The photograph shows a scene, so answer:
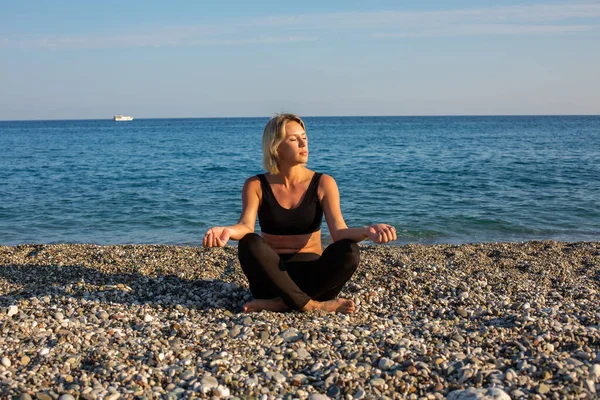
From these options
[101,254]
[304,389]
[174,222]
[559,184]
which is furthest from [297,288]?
[559,184]

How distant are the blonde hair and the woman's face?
47mm

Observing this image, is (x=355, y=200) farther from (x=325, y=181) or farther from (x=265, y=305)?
(x=265, y=305)

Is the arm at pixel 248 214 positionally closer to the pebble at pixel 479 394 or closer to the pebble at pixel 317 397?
the pebble at pixel 317 397

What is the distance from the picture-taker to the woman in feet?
18.1

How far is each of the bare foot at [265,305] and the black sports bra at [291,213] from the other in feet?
2.32

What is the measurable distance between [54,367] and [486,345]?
3.31m

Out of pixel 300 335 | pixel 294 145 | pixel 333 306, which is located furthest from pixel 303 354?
pixel 294 145

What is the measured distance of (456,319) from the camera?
5445 mm

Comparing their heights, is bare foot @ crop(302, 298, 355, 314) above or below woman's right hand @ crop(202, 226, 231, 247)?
below

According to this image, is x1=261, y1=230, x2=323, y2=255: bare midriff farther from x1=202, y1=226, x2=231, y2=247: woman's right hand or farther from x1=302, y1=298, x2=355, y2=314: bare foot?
x1=202, y1=226, x2=231, y2=247: woman's right hand

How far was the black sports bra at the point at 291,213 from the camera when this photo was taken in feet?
19.1

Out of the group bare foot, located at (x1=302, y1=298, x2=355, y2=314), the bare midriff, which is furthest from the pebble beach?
the bare midriff

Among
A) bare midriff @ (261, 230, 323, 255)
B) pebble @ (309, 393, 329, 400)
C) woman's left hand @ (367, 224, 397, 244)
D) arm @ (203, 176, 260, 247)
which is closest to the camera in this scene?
pebble @ (309, 393, 329, 400)

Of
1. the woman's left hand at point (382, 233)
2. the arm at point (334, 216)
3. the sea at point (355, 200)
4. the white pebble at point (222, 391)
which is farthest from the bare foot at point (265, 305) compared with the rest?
the sea at point (355, 200)
